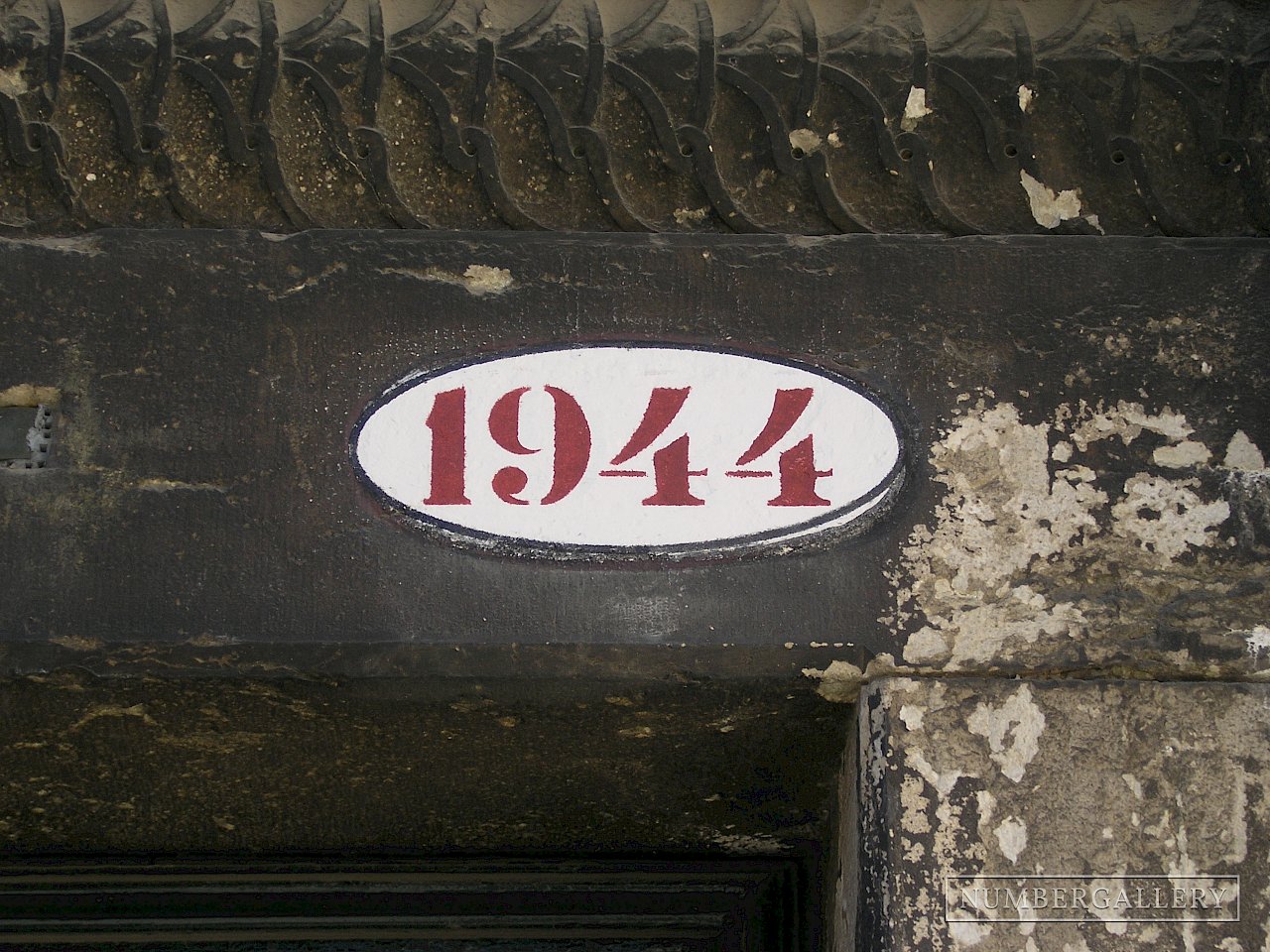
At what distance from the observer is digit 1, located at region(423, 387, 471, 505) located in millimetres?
1697

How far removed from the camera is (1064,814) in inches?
62.4

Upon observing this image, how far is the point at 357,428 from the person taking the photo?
5.66 ft

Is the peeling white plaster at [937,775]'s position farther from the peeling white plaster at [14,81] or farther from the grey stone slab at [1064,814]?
the peeling white plaster at [14,81]

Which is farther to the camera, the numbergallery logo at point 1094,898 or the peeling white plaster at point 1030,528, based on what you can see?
the peeling white plaster at point 1030,528

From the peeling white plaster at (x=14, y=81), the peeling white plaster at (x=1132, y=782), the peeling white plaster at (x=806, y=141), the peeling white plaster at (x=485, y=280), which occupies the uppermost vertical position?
the peeling white plaster at (x=14, y=81)

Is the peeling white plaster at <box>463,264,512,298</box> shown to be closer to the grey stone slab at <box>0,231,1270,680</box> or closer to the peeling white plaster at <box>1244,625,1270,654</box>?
the grey stone slab at <box>0,231,1270,680</box>

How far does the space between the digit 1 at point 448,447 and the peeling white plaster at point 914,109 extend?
0.72 meters

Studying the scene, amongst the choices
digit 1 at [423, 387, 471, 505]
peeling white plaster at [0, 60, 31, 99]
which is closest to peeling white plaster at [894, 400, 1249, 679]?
digit 1 at [423, 387, 471, 505]

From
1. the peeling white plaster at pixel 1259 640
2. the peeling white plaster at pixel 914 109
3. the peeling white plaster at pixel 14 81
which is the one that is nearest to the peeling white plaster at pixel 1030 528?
the peeling white plaster at pixel 1259 640

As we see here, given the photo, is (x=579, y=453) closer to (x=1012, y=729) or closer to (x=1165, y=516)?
(x=1012, y=729)

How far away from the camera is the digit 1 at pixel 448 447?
1.70m

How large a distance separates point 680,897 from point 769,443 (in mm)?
892

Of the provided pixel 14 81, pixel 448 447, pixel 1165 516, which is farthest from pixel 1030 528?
pixel 14 81

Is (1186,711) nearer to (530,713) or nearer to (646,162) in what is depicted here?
(530,713)
